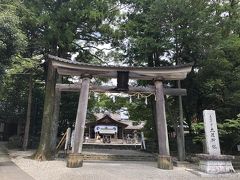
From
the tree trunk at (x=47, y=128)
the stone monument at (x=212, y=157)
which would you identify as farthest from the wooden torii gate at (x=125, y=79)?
the tree trunk at (x=47, y=128)

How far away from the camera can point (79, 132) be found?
14.6m

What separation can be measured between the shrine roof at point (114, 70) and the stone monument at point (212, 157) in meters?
3.09

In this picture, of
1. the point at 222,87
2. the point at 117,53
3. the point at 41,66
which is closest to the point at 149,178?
the point at 222,87

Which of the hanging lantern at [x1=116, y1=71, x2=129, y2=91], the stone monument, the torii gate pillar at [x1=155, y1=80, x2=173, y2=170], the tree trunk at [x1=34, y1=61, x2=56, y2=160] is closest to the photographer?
the stone monument

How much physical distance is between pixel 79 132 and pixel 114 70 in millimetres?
3751

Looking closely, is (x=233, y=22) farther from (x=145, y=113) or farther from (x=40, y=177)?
(x=40, y=177)

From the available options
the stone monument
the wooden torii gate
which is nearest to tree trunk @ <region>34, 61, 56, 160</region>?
the wooden torii gate

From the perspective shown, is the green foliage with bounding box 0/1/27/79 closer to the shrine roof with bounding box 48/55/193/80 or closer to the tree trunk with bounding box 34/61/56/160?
the shrine roof with bounding box 48/55/193/80

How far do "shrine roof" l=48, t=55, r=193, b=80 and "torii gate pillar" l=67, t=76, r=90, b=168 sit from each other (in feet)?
1.81

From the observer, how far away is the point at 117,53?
2292cm

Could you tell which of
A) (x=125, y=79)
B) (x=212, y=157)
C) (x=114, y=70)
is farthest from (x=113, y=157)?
(x=212, y=157)

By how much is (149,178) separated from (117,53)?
12810 mm

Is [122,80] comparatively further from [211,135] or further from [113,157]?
[113,157]

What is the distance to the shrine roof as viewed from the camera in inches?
614
